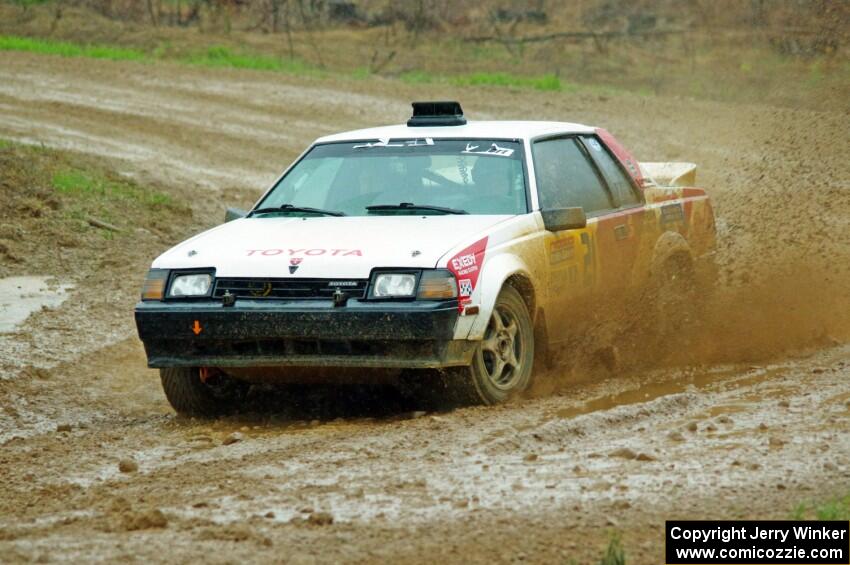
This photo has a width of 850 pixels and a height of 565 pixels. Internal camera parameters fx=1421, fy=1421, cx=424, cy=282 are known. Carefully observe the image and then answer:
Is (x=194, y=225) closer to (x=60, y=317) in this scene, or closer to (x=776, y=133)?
(x=60, y=317)

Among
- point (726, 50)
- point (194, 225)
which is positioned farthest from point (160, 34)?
point (194, 225)

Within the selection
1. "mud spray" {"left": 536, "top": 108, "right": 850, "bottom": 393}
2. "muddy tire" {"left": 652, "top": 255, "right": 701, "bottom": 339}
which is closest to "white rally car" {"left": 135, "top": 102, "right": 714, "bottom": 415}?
"muddy tire" {"left": 652, "top": 255, "right": 701, "bottom": 339}

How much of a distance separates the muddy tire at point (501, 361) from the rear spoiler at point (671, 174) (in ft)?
8.66

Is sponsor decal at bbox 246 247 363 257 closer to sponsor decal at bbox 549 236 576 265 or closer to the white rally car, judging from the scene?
the white rally car

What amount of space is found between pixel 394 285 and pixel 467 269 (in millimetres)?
375

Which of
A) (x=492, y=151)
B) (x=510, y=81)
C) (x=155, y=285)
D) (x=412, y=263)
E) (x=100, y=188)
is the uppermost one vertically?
(x=492, y=151)

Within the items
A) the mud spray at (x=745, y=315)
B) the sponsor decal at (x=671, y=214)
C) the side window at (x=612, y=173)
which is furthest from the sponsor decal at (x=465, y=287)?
the sponsor decal at (x=671, y=214)

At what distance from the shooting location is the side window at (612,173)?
885cm

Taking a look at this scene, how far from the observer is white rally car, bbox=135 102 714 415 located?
6.93 m

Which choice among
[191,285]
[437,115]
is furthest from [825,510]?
[437,115]

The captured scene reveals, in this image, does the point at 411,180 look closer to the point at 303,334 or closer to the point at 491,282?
the point at 491,282

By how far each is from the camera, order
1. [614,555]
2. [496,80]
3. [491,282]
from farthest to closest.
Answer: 1. [496,80]
2. [491,282]
3. [614,555]

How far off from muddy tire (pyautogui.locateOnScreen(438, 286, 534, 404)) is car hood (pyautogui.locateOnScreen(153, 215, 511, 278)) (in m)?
0.46

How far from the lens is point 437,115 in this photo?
8.77m
